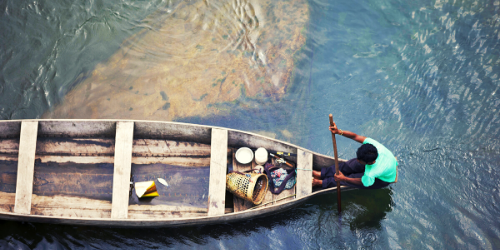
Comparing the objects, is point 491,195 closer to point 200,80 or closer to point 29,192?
point 200,80

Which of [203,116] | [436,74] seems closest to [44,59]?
[203,116]

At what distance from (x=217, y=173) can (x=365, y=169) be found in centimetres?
222

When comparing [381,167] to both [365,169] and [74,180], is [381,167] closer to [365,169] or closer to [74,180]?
[365,169]

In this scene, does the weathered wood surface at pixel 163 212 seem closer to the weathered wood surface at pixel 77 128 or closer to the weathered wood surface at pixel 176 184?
the weathered wood surface at pixel 176 184

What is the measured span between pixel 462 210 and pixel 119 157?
19.6 ft

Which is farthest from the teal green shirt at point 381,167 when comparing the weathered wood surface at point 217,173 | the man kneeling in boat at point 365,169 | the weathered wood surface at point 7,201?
the weathered wood surface at point 7,201

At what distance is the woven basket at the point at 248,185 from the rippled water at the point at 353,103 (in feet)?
3.05

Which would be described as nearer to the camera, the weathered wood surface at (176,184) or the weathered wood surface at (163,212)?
the weathered wood surface at (163,212)

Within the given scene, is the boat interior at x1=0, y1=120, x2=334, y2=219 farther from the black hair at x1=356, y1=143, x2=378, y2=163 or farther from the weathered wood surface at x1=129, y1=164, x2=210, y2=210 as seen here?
the black hair at x1=356, y1=143, x2=378, y2=163

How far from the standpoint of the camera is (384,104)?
235 inches

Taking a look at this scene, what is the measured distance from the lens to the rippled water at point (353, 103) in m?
5.22

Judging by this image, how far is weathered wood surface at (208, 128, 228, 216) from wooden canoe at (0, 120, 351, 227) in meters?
0.02

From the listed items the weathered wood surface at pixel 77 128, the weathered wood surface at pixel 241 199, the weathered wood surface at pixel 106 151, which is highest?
the weathered wood surface at pixel 77 128

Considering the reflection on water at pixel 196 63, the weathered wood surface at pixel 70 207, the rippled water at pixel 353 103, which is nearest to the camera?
the weathered wood surface at pixel 70 207
